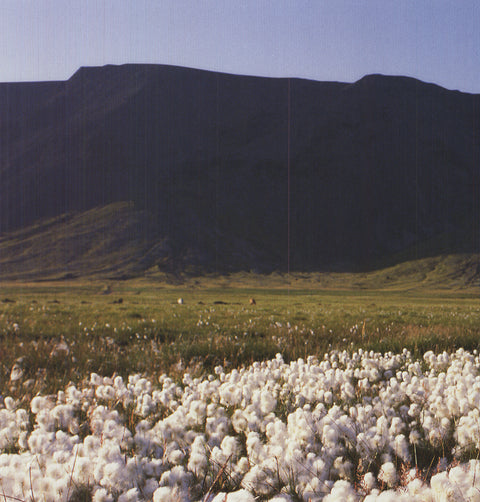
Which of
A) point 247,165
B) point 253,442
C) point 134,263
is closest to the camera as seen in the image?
point 253,442

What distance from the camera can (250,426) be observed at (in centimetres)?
334

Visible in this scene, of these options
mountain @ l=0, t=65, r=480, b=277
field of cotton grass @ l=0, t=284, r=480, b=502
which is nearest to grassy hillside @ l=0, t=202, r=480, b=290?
mountain @ l=0, t=65, r=480, b=277

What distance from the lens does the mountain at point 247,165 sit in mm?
150875

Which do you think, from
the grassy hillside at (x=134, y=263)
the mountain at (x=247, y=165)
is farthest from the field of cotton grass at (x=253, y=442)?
the mountain at (x=247, y=165)

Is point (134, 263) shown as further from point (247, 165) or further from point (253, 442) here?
point (253, 442)

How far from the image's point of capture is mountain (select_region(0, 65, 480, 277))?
150875 mm

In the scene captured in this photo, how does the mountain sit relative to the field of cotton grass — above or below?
above

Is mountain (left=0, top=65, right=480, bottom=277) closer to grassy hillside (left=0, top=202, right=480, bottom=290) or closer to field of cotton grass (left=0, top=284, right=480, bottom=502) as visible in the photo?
grassy hillside (left=0, top=202, right=480, bottom=290)

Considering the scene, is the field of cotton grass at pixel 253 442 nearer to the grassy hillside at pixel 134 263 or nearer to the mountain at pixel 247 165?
the grassy hillside at pixel 134 263

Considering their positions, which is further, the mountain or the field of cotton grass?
the mountain

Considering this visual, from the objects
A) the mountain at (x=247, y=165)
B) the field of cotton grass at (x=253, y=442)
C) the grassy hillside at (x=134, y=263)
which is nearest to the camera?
the field of cotton grass at (x=253, y=442)

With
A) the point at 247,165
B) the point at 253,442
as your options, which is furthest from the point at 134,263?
the point at 253,442

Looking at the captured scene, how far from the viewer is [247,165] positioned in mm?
166500

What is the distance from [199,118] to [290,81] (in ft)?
124
